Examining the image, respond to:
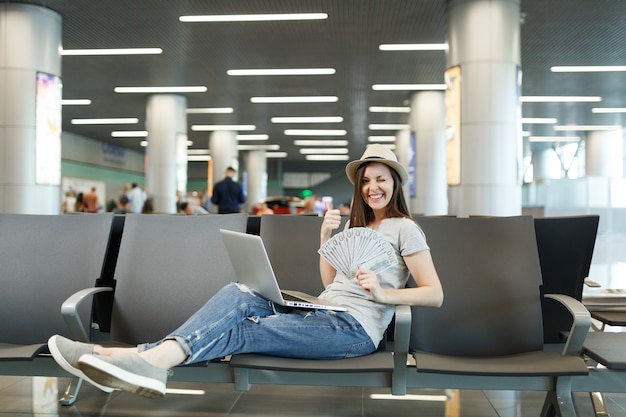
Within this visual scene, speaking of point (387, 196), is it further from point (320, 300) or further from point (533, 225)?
point (533, 225)

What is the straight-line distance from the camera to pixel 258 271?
2340 mm

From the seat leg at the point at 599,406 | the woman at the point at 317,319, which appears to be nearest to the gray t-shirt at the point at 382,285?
the woman at the point at 317,319

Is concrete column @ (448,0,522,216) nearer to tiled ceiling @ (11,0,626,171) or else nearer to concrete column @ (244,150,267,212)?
tiled ceiling @ (11,0,626,171)

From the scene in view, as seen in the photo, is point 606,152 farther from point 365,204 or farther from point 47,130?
point 365,204

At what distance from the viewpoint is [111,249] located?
11.0 ft

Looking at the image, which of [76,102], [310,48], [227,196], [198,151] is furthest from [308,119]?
[198,151]

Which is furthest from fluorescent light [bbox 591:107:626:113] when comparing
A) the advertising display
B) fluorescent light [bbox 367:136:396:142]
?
the advertising display

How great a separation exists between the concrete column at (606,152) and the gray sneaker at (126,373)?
1014 inches

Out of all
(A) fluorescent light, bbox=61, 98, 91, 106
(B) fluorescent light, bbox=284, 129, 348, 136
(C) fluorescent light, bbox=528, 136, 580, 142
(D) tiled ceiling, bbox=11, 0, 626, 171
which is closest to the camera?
(D) tiled ceiling, bbox=11, 0, 626, 171

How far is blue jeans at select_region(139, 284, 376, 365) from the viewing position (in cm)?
228

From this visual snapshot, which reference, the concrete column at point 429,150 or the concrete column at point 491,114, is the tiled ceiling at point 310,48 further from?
the concrete column at point 491,114

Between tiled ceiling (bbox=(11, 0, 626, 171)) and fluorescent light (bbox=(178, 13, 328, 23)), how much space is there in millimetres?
167

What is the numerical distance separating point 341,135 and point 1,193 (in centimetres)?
1807

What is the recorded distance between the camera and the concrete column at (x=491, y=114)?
8094 millimetres
